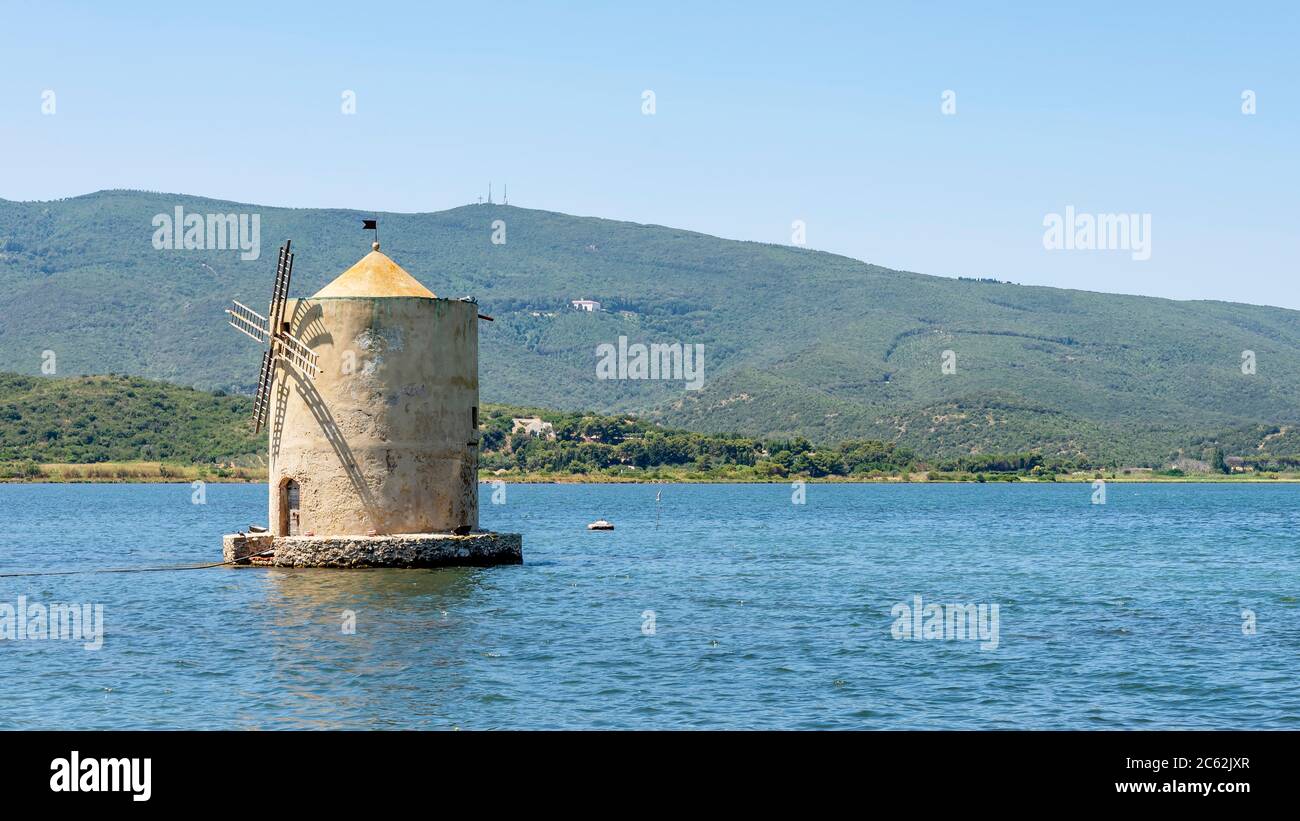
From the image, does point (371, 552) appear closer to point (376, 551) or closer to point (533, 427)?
point (376, 551)

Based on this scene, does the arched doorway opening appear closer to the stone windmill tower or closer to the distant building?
the stone windmill tower

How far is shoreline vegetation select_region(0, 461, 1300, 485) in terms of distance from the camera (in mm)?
137750

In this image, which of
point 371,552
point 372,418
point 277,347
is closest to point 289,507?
point 371,552

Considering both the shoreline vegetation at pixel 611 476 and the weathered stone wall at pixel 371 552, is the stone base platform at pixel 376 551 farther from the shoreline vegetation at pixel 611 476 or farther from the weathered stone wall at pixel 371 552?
the shoreline vegetation at pixel 611 476

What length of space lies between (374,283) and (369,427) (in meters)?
3.15

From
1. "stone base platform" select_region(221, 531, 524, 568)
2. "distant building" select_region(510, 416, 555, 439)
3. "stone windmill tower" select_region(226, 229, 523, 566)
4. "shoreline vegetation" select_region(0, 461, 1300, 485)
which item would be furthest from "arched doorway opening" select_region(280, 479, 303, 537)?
"distant building" select_region(510, 416, 555, 439)

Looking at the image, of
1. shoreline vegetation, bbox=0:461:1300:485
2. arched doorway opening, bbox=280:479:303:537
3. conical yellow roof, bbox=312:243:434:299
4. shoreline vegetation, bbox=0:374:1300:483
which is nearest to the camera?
conical yellow roof, bbox=312:243:434:299

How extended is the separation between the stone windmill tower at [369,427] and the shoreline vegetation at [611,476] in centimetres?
10882

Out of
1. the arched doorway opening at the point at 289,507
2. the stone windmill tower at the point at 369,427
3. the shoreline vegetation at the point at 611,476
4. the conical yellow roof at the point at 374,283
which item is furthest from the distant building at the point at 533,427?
the stone windmill tower at the point at 369,427

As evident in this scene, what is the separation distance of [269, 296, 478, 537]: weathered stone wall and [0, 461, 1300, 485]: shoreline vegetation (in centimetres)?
10924

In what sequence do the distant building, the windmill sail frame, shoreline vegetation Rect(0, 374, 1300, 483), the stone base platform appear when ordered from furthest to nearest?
the distant building → shoreline vegetation Rect(0, 374, 1300, 483) → the windmill sail frame → the stone base platform

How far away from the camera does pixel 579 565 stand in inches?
1652
